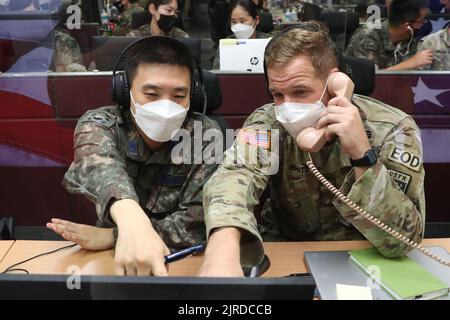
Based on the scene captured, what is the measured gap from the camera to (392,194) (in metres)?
1.04

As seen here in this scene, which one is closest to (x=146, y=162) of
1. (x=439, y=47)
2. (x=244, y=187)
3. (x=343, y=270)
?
(x=244, y=187)

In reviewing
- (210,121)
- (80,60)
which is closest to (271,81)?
(210,121)

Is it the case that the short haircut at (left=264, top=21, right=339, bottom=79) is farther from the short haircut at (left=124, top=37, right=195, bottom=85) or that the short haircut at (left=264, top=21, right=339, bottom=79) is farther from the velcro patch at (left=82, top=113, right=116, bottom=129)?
the velcro patch at (left=82, top=113, right=116, bottom=129)

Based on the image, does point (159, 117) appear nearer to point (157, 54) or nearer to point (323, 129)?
point (157, 54)

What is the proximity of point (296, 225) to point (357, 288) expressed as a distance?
1.40ft

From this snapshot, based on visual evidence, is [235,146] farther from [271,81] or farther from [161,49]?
[161,49]

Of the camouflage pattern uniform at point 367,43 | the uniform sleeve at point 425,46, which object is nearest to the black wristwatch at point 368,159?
the uniform sleeve at point 425,46

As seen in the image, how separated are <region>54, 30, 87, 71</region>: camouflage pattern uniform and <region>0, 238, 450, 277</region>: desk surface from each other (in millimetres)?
1556

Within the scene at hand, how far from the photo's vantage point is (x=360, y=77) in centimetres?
169

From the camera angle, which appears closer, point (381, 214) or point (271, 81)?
point (381, 214)

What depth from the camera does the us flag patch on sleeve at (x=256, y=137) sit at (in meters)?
1.24

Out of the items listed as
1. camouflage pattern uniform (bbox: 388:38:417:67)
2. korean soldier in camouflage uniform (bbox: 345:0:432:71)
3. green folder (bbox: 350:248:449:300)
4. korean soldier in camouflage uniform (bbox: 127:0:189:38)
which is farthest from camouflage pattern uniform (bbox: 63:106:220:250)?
korean soldier in camouflage uniform (bbox: 127:0:189:38)

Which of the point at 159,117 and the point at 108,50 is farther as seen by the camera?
the point at 108,50

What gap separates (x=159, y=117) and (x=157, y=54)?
0.20m
